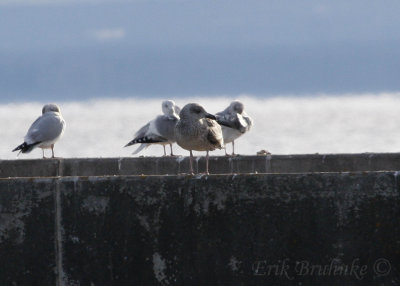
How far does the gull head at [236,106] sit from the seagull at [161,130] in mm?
1092

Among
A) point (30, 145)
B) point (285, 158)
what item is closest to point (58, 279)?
point (285, 158)

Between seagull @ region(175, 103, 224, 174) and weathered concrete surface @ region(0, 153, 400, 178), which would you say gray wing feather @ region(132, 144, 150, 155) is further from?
seagull @ region(175, 103, 224, 174)

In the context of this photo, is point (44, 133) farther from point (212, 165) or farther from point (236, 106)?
point (212, 165)

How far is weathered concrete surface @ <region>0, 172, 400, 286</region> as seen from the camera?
890 cm

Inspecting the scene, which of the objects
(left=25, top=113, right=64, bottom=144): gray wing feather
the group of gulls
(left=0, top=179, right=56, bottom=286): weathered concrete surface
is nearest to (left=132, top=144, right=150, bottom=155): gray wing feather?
the group of gulls

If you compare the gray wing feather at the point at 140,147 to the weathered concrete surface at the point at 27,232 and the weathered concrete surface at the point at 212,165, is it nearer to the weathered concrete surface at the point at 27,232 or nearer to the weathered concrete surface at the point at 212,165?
the weathered concrete surface at the point at 212,165

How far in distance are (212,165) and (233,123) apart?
540 centimetres

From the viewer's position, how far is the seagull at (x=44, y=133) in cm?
1869

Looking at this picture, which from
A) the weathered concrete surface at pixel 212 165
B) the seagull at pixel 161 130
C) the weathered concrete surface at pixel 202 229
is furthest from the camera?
the seagull at pixel 161 130

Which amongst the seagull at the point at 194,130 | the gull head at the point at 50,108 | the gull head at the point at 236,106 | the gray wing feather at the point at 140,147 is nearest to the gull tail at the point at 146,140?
Answer: the gray wing feather at the point at 140,147

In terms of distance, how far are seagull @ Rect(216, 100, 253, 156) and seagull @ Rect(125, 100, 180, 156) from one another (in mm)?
950

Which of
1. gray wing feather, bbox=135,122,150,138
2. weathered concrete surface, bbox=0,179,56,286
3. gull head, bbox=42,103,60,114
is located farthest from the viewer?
gray wing feather, bbox=135,122,150,138

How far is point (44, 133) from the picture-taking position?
18781 mm

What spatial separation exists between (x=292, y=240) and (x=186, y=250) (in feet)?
3.04
